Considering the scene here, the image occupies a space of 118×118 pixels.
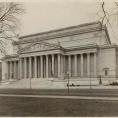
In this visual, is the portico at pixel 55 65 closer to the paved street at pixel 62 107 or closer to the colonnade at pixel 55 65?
the colonnade at pixel 55 65

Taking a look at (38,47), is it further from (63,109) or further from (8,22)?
(63,109)

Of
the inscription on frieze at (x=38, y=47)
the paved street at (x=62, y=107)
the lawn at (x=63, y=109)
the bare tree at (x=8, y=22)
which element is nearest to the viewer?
the lawn at (x=63, y=109)

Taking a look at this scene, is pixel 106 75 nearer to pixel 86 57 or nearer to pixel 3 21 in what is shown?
pixel 86 57

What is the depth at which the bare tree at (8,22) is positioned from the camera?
10.7 metres

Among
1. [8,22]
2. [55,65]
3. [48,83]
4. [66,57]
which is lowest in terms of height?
[48,83]

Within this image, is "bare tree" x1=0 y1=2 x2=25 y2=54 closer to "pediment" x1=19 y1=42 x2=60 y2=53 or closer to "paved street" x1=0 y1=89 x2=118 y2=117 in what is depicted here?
"paved street" x1=0 y1=89 x2=118 y2=117

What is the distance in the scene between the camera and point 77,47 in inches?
1614

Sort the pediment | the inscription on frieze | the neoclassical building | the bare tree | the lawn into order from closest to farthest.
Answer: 1. the lawn
2. the bare tree
3. the neoclassical building
4. the pediment
5. the inscription on frieze

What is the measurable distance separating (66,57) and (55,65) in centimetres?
282

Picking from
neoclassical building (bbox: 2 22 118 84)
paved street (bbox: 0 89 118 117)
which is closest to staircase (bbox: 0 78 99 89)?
neoclassical building (bbox: 2 22 118 84)

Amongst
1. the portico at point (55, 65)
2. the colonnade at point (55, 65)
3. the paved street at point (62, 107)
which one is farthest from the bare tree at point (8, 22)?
the colonnade at point (55, 65)

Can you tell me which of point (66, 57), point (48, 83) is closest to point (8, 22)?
point (48, 83)

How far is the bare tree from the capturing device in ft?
35.1

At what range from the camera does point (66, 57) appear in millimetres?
43125
